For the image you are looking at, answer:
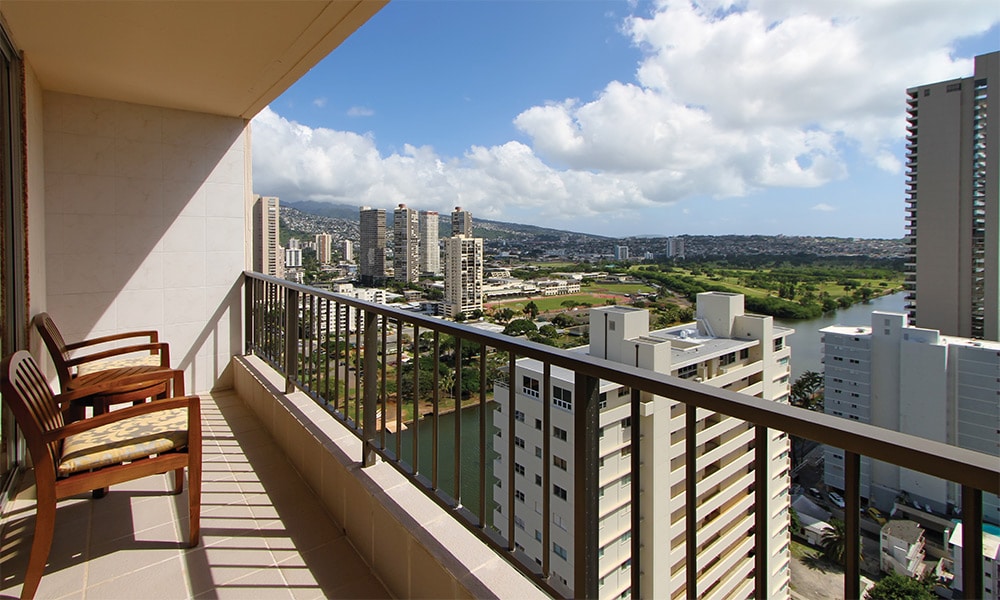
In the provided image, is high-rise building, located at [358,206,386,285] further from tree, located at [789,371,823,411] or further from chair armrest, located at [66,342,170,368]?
tree, located at [789,371,823,411]

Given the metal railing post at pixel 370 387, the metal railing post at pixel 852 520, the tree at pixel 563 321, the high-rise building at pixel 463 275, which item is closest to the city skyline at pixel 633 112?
the metal railing post at pixel 370 387

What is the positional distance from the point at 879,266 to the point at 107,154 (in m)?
11.9

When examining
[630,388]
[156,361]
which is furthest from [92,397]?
[630,388]

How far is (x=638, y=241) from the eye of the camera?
508 inches

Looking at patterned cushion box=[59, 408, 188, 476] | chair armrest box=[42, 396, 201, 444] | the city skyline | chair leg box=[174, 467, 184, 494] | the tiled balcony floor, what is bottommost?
the tiled balcony floor

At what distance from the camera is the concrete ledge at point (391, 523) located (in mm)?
1502

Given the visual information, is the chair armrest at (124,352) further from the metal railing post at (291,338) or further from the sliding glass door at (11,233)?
the metal railing post at (291,338)

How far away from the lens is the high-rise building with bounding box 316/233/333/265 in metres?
10.8

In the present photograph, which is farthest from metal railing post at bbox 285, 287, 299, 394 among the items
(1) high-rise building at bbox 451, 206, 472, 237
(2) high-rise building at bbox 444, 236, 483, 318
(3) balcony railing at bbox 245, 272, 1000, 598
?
(1) high-rise building at bbox 451, 206, 472, 237

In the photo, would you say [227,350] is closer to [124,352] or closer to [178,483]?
[124,352]

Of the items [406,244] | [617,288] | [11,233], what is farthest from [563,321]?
[11,233]

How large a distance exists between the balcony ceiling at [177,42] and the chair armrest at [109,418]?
188 cm

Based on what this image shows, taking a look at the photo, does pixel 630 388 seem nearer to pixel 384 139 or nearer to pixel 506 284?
pixel 506 284

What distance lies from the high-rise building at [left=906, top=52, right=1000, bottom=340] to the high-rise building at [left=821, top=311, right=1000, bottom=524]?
1.72m
